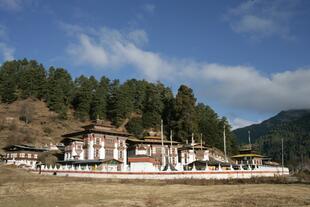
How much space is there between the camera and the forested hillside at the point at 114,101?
100m

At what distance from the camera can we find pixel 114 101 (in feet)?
372

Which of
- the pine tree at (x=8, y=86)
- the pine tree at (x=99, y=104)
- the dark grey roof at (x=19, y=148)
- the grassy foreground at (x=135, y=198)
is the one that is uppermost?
the pine tree at (x=8, y=86)

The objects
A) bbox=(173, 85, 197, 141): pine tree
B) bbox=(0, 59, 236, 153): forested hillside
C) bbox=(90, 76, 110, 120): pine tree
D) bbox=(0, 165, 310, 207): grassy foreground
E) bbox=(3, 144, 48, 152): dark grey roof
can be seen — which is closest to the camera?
bbox=(0, 165, 310, 207): grassy foreground

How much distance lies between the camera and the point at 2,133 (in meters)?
91.6

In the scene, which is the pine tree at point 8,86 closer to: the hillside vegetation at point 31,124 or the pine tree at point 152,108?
the hillside vegetation at point 31,124

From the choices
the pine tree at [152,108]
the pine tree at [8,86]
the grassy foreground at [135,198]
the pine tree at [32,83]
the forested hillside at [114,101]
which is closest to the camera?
the grassy foreground at [135,198]

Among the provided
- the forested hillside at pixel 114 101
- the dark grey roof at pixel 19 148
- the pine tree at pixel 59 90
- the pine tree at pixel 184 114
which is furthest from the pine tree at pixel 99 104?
the dark grey roof at pixel 19 148

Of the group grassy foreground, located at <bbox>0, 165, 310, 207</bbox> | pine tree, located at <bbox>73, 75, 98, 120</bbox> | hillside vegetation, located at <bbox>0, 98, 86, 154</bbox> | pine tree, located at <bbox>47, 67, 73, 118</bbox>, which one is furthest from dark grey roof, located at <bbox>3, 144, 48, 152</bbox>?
grassy foreground, located at <bbox>0, 165, 310, 207</bbox>

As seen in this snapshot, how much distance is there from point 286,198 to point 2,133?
80.0 metres

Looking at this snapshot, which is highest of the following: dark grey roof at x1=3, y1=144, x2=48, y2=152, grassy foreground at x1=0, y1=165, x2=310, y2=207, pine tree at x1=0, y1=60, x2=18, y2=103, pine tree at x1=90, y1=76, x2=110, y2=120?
pine tree at x1=0, y1=60, x2=18, y2=103

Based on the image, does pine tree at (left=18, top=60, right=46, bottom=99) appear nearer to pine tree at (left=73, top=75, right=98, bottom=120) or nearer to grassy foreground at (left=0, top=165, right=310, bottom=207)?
pine tree at (left=73, top=75, right=98, bottom=120)

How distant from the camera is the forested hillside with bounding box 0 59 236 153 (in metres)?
100

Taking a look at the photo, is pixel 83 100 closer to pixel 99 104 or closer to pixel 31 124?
pixel 99 104

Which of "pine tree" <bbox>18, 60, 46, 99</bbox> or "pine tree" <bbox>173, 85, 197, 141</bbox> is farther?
"pine tree" <bbox>18, 60, 46, 99</bbox>
